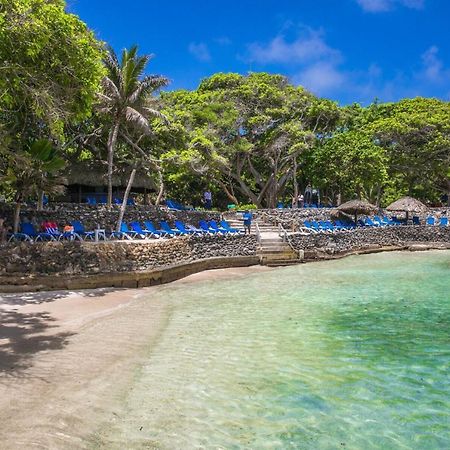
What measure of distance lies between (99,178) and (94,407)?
65.0ft

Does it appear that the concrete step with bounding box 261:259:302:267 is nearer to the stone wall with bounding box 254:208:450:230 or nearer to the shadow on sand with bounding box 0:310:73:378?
the stone wall with bounding box 254:208:450:230

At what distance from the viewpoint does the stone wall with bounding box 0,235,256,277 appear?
1209cm

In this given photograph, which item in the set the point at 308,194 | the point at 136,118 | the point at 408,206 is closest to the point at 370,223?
the point at 408,206

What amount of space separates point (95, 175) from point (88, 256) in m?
11.5

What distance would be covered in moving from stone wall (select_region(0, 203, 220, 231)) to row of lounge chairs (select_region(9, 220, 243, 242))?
0.65 m

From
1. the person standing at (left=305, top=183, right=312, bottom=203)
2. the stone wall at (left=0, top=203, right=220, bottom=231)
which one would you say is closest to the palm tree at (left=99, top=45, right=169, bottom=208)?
the stone wall at (left=0, top=203, right=220, bottom=231)

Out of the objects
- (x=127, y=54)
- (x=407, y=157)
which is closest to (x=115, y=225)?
(x=127, y=54)

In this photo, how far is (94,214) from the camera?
1909 cm

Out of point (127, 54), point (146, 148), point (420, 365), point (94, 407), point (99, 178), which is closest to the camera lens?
point (94, 407)

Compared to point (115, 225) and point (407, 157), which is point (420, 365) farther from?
point (407, 157)

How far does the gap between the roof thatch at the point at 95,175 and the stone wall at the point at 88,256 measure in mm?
8065

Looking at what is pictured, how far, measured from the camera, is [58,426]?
186 inches

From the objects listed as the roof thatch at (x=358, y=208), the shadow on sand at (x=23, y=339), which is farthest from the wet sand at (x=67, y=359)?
the roof thatch at (x=358, y=208)

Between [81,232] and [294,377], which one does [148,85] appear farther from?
[294,377]
